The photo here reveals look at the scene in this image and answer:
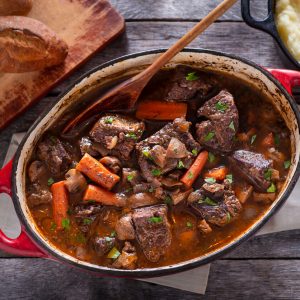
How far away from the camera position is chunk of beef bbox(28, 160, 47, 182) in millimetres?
3250

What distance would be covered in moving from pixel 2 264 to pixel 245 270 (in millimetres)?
1516

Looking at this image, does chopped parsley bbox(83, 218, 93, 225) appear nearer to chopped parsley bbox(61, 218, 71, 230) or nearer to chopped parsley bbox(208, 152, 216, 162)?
chopped parsley bbox(61, 218, 71, 230)

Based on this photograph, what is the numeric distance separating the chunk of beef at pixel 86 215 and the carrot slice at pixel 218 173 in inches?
25.5

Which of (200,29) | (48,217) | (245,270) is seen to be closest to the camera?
(200,29)

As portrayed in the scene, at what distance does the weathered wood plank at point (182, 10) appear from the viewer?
3.71 m

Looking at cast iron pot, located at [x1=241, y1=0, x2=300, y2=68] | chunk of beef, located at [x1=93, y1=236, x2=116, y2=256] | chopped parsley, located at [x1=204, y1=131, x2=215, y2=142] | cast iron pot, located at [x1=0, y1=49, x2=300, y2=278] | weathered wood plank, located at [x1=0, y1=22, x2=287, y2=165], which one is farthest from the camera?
weathered wood plank, located at [x1=0, y1=22, x2=287, y2=165]

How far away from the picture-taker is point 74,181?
3.19 meters

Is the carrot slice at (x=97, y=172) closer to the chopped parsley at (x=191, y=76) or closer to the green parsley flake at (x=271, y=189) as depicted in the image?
the chopped parsley at (x=191, y=76)

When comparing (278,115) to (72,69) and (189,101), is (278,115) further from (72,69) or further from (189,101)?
(72,69)

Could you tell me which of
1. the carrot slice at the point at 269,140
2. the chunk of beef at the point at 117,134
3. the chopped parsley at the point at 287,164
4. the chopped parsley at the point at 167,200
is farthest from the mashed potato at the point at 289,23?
the chopped parsley at the point at 167,200

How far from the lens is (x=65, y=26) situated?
3.63 meters

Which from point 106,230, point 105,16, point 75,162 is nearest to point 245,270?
point 106,230

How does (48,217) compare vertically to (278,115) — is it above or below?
below

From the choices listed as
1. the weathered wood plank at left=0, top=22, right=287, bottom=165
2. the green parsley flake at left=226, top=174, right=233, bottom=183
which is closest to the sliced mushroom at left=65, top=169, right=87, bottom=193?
the weathered wood plank at left=0, top=22, right=287, bottom=165
